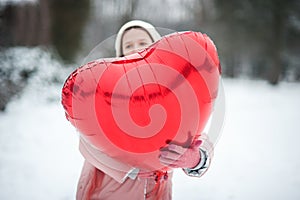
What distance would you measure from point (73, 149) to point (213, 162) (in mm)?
1373

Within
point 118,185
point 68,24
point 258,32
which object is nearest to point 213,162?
point 118,185

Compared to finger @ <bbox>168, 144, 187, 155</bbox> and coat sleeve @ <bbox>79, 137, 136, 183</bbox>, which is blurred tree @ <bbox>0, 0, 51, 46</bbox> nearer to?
coat sleeve @ <bbox>79, 137, 136, 183</bbox>

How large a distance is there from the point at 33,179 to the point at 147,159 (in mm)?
1648

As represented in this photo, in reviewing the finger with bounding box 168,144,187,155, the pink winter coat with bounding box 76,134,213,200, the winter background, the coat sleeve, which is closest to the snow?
the winter background

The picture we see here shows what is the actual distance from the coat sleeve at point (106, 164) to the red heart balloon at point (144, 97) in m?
0.05

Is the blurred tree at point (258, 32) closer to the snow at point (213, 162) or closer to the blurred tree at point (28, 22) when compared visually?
the snow at point (213, 162)

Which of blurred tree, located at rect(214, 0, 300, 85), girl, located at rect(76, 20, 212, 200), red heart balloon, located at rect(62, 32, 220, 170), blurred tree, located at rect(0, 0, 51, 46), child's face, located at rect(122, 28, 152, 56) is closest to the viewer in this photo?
red heart balloon, located at rect(62, 32, 220, 170)

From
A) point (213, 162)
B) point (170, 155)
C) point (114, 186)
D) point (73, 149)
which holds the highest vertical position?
point (170, 155)

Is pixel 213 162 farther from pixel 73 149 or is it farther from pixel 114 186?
pixel 114 186

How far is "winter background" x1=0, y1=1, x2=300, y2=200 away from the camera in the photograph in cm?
218

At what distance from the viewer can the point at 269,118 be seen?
4.55 metres

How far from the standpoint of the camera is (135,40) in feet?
3.97

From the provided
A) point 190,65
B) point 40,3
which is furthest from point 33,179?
point 40,3

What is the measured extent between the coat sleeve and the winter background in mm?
1149
